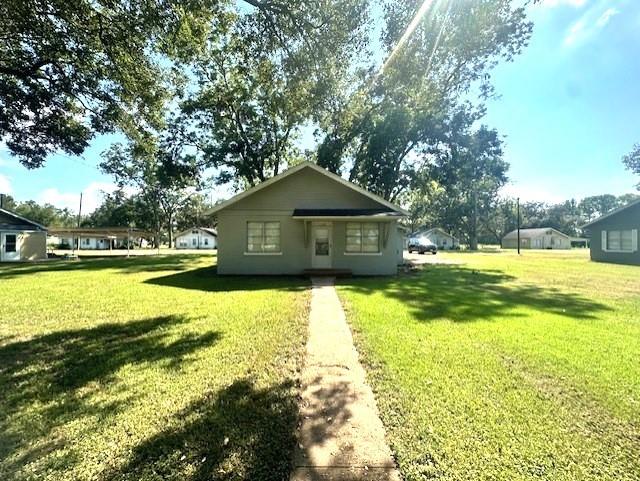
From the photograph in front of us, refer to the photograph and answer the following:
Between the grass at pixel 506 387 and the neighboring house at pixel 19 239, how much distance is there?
2716 centimetres

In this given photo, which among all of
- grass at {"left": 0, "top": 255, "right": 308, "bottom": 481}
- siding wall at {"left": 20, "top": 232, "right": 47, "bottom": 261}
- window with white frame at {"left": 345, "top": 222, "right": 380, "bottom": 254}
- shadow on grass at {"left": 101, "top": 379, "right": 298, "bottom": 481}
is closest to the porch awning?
window with white frame at {"left": 345, "top": 222, "right": 380, "bottom": 254}

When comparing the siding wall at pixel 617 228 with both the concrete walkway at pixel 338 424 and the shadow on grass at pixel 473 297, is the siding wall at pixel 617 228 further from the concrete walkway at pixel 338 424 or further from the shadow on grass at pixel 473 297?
the concrete walkway at pixel 338 424

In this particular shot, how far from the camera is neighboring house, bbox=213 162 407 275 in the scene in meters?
15.0

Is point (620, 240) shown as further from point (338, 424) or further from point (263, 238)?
point (338, 424)

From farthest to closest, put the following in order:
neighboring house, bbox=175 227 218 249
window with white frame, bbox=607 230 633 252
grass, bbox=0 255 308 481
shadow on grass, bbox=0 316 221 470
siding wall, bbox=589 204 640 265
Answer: neighboring house, bbox=175 227 218 249
window with white frame, bbox=607 230 633 252
siding wall, bbox=589 204 640 265
shadow on grass, bbox=0 316 221 470
grass, bbox=0 255 308 481

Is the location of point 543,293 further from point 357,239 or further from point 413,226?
point 413,226

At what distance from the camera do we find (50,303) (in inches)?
357

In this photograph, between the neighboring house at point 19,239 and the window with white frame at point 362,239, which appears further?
the neighboring house at point 19,239

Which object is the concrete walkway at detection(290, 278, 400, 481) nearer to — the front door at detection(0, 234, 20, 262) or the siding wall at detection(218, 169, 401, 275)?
the siding wall at detection(218, 169, 401, 275)

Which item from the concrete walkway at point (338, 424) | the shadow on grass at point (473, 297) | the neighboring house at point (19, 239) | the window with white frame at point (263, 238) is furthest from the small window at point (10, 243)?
the concrete walkway at point (338, 424)

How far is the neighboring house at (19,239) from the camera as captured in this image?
23.8m

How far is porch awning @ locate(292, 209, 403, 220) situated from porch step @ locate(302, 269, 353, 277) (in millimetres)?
2332

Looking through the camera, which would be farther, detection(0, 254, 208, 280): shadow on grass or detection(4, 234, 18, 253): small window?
detection(4, 234, 18, 253): small window

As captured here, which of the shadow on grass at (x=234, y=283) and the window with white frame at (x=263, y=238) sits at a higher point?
the window with white frame at (x=263, y=238)
